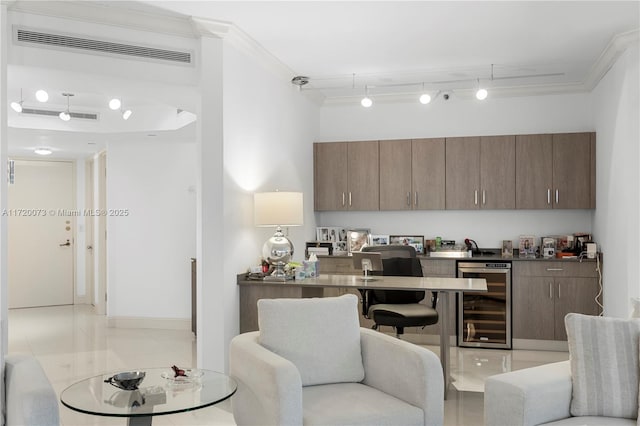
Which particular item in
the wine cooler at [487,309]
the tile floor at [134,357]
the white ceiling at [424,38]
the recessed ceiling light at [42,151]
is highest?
the white ceiling at [424,38]

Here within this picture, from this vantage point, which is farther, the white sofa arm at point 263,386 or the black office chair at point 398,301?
the black office chair at point 398,301

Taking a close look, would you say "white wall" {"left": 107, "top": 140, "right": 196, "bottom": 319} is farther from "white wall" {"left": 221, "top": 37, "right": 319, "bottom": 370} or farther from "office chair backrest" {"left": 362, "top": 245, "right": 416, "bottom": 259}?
"office chair backrest" {"left": 362, "top": 245, "right": 416, "bottom": 259}

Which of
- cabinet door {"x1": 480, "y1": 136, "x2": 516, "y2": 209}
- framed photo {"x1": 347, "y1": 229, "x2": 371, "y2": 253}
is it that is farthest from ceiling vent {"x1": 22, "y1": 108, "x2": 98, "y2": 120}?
cabinet door {"x1": 480, "y1": 136, "x2": 516, "y2": 209}

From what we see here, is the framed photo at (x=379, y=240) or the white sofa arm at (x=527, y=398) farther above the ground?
the framed photo at (x=379, y=240)

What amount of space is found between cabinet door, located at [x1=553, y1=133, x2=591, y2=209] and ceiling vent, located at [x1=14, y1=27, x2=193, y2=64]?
391cm

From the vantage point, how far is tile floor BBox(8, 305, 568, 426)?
396 centimetres

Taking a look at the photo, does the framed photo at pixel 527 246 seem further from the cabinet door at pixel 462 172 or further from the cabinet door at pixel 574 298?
the cabinet door at pixel 462 172

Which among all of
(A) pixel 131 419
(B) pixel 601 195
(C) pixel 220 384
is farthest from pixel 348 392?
(B) pixel 601 195

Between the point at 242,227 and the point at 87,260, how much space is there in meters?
5.62

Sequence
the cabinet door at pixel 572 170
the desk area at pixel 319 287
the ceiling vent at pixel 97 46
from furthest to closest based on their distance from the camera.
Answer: the cabinet door at pixel 572 170
the desk area at pixel 319 287
the ceiling vent at pixel 97 46

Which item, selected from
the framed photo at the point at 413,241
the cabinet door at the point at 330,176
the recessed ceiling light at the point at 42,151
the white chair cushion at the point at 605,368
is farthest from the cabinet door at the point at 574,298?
the recessed ceiling light at the point at 42,151

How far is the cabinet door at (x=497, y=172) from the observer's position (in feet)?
20.2

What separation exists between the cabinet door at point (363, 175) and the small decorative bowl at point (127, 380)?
4254 millimetres

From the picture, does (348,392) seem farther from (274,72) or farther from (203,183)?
(274,72)
